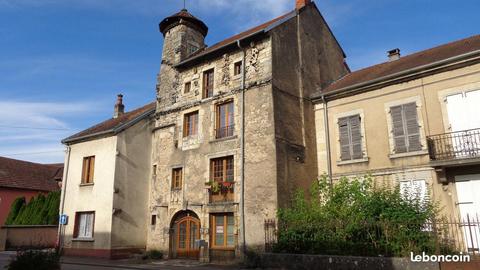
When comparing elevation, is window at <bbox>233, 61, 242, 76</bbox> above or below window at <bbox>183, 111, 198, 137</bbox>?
above

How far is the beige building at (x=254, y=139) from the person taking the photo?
12.9m

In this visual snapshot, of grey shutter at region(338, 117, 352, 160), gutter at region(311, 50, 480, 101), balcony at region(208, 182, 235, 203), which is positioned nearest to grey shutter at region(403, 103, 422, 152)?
gutter at region(311, 50, 480, 101)

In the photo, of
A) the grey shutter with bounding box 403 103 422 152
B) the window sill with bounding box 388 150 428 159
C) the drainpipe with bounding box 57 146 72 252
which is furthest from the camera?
the drainpipe with bounding box 57 146 72 252

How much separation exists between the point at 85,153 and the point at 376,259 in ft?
47.4

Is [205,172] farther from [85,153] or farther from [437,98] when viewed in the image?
[437,98]

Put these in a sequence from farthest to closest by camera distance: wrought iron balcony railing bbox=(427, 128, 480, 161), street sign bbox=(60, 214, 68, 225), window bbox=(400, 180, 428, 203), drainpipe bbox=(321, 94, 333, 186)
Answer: street sign bbox=(60, 214, 68, 225)
drainpipe bbox=(321, 94, 333, 186)
window bbox=(400, 180, 428, 203)
wrought iron balcony railing bbox=(427, 128, 480, 161)

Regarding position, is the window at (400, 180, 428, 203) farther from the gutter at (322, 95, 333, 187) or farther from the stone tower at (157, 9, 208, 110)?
the stone tower at (157, 9, 208, 110)

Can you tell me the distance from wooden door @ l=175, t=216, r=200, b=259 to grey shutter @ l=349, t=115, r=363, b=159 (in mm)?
6765

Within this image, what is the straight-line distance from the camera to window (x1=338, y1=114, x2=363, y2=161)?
47.3ft

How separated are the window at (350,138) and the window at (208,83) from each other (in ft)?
18.9

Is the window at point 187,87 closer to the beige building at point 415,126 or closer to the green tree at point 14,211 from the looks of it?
the beige building at point 415,126

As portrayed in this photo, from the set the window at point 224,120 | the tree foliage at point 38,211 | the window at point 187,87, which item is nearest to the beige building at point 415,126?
the window at point 224,120

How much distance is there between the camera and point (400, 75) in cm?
1375

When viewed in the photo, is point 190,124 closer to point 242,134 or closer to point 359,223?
point 242,134
